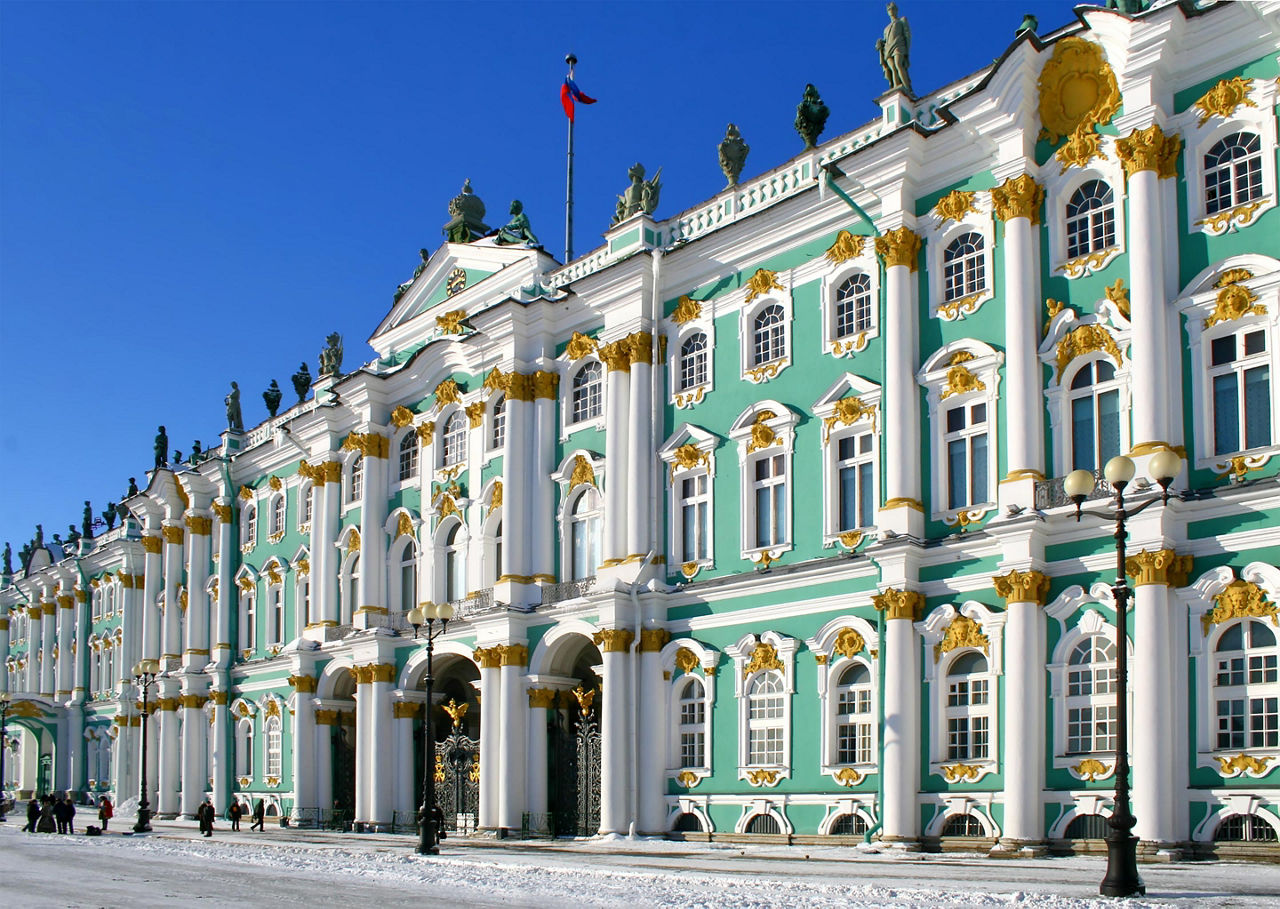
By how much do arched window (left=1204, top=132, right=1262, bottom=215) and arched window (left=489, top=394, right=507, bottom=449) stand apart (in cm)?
1912

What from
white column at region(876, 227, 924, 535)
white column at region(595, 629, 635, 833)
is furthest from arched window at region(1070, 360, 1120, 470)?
white column at region(595, 629, 635, 833)

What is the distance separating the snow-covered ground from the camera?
17312 mm

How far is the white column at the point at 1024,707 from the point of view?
81.1 feet

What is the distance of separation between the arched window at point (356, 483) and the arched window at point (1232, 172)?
1053 inches

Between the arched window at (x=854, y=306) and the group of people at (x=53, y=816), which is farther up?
the arched window at (x=854, y=306)

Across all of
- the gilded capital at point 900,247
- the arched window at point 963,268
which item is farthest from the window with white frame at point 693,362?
the arched window at point 963,268

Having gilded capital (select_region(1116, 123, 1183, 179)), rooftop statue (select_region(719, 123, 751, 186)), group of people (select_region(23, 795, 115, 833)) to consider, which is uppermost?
rooftop statue (select_region(719, 123, 751, 186))

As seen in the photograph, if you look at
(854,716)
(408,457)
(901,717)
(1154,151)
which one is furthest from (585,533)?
(1154,151)

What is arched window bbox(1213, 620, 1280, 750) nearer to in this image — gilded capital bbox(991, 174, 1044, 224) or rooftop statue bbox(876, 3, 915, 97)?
gilded capital bbox(991, 174, 1044, 224)

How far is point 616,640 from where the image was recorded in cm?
3275

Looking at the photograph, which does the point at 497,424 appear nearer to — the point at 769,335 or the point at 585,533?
the point at 585,533

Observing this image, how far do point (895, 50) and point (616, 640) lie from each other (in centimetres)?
1388

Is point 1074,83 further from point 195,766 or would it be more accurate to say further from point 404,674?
point 195,766

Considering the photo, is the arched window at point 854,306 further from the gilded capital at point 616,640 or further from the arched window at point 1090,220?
the gilded capital at point 616,640
